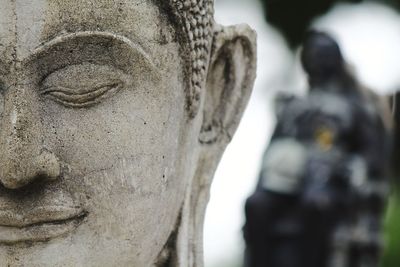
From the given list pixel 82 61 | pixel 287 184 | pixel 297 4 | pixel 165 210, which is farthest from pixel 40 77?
pixel 297 4

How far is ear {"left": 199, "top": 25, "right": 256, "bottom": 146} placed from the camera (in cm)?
435

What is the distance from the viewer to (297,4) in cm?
1880

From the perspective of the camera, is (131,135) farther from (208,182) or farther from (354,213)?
(354,213)

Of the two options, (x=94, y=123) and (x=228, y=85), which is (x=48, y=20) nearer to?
(x=94, y=123)

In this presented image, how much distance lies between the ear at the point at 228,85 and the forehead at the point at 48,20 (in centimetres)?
60

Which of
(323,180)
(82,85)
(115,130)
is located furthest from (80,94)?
(323,180)

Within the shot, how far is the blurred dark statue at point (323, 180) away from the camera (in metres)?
10.1

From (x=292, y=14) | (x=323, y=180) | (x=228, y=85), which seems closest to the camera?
(x=228, y=85)

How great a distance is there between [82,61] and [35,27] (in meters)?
0.16

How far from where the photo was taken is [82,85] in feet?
12.4

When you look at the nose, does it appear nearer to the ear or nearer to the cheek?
the cheek

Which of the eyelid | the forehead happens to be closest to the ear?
the eyelid

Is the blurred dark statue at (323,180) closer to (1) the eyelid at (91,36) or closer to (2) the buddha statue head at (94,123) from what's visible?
(2) the buddha statue head at (94,123)

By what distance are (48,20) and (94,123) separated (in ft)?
0.98
